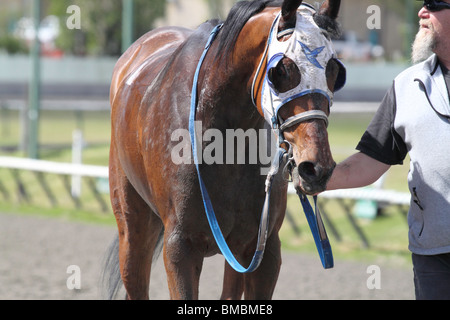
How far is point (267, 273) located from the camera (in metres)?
3.37

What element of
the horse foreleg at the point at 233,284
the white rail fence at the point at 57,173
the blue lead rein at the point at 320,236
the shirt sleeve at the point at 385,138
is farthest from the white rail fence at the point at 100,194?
the blue lead rein at the point at 320,236

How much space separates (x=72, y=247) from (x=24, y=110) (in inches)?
233

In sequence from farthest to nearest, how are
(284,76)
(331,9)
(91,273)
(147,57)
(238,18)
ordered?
(91,273) < (147,57) < (238,18) < (331,9) < (284,76)

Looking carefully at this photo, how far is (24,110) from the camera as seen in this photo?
12.9 metres

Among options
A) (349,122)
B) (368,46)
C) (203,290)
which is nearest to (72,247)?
(203,290)

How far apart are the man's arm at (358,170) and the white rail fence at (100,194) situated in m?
3.93

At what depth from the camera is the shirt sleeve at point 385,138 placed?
123 inches

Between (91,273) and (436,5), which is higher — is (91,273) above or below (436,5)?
below

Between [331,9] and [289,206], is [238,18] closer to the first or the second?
[331,9]

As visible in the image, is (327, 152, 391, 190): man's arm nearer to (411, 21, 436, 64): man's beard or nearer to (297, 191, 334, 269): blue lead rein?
(297, 191, 334, 269): blue lead rein

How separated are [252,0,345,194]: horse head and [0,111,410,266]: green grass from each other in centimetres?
454

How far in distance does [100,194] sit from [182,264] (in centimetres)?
655

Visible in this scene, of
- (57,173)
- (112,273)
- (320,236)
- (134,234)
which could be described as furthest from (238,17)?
(57,173)

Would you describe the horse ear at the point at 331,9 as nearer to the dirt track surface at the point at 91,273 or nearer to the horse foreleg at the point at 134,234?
the horse foreleg at the point at 134,234
